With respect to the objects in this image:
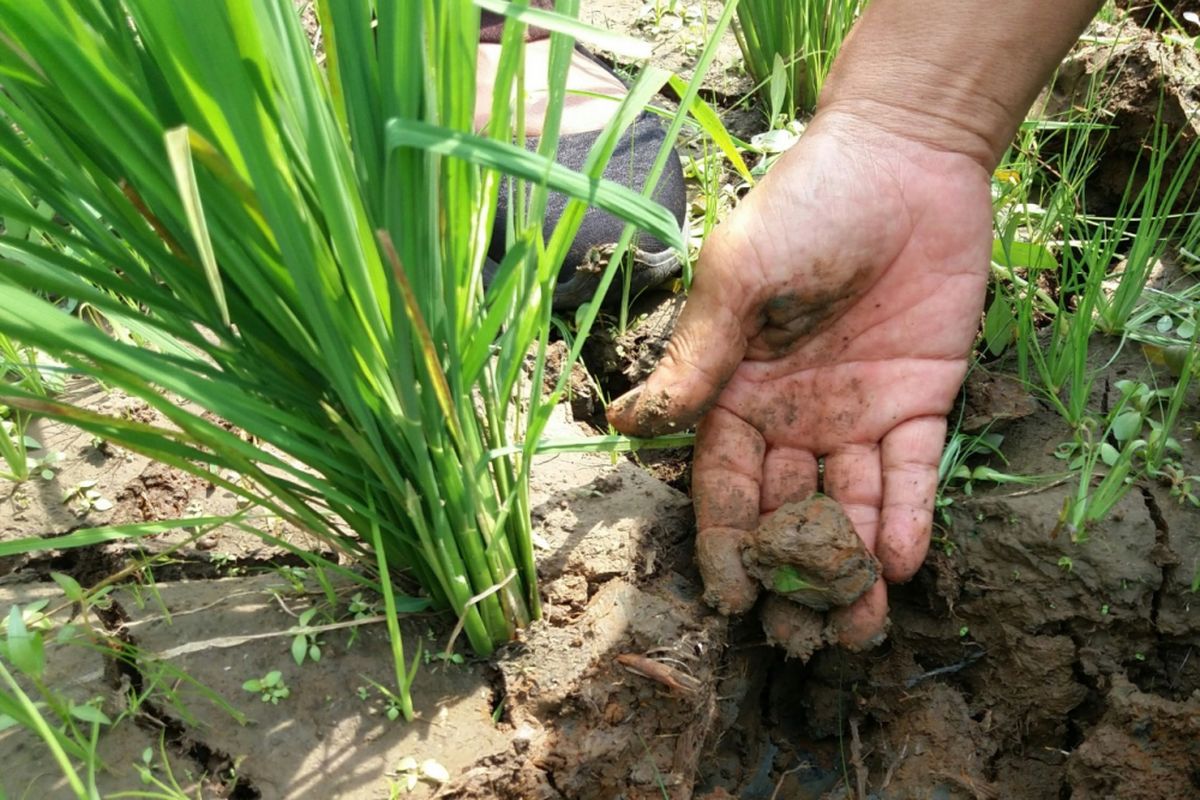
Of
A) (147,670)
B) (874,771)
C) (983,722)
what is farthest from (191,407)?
(983,722)

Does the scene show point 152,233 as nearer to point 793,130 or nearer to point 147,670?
point 147,670

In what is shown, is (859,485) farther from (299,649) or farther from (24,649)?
(24,649)

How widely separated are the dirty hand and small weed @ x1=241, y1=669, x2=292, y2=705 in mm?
641

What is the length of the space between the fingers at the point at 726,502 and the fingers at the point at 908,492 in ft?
0.71

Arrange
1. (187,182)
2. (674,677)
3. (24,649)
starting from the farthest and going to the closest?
1. (674,677)
2. (24,649)
3. (187,182)

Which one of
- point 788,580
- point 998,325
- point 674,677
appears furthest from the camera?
point 998,325

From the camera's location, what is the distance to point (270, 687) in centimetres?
128

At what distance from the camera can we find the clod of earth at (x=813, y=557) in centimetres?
140

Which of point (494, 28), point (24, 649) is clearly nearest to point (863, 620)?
point (24, 649)

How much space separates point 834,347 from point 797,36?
1012mm

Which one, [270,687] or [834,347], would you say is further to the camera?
[834,347]

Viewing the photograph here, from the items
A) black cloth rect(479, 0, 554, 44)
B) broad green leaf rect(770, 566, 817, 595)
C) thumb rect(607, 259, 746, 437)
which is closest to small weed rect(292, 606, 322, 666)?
thumb rect(607, 259, 746, 437)

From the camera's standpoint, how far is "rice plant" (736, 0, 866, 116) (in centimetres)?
225

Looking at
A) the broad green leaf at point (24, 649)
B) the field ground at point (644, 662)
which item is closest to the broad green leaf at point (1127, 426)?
the field ground at point (644, 662)
